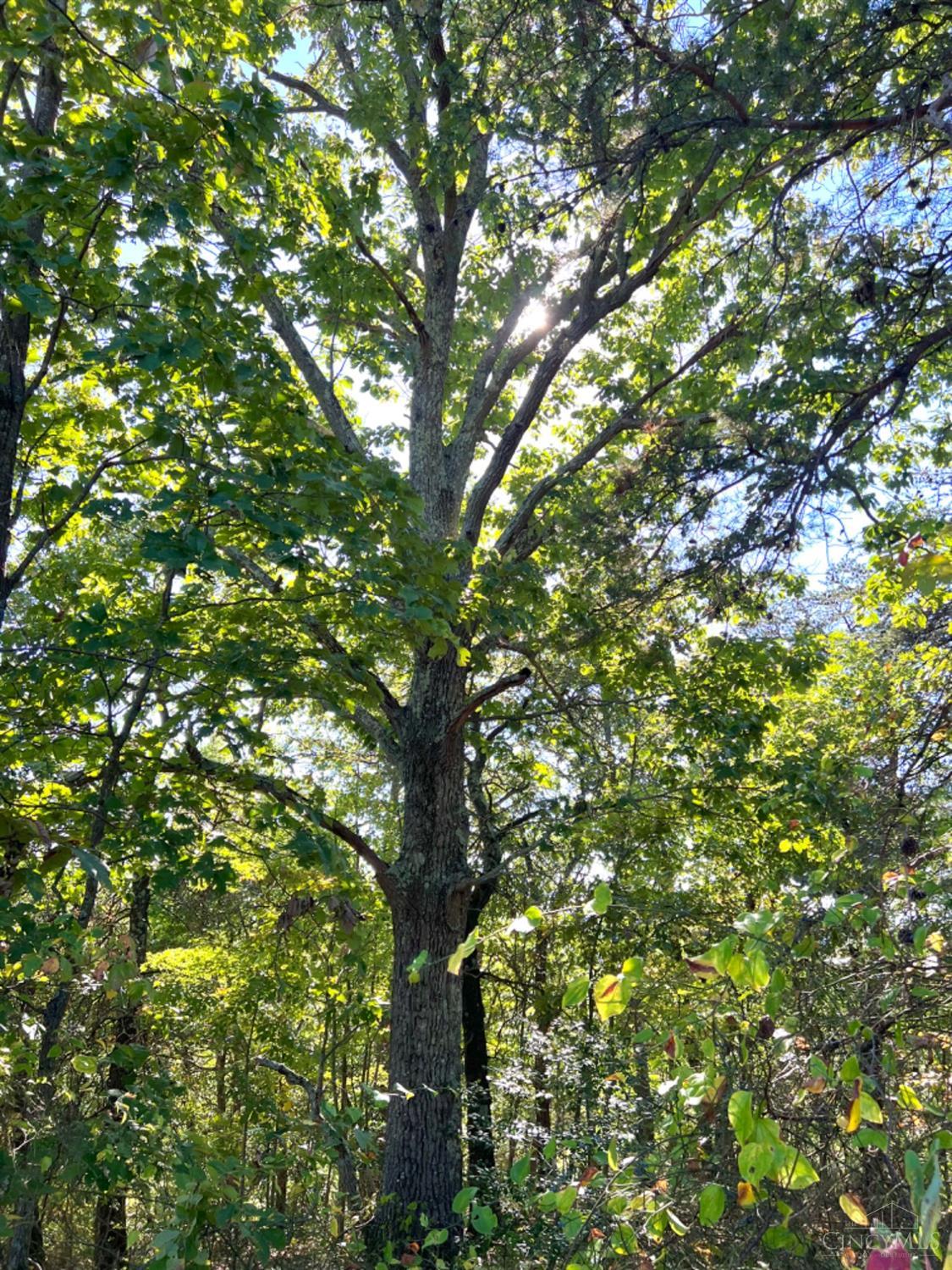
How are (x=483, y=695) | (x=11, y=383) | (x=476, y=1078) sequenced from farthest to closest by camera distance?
(x=476, y=1078) < (x=483, y=695) < (x=11, y=383)

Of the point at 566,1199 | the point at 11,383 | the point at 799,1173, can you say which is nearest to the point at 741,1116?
the point at 799,1173

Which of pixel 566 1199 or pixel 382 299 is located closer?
pixel 566 1199

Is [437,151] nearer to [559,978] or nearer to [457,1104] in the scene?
[457,1104]

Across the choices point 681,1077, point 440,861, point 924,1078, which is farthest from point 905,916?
point 440,861

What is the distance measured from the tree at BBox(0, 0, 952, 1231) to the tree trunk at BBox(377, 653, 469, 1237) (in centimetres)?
2

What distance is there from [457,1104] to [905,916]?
18.9 feet

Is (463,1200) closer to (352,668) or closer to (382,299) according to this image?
(352,668)

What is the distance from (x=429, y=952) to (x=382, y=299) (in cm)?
546

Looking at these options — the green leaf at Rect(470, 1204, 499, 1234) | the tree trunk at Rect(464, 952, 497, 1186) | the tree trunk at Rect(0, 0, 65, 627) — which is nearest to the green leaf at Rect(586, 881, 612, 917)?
the green leaf at Rect(470, 1204, 499, 1234)

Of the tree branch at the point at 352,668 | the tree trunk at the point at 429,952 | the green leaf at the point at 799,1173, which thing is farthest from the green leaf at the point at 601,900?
the tree trunk at the point at 429,952

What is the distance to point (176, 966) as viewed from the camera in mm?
10219

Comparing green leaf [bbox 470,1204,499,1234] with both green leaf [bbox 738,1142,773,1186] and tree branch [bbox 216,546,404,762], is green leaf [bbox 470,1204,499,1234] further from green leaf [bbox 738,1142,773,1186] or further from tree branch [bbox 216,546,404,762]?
tree branch [bbox 216,546,404,762]

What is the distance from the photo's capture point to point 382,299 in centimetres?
790

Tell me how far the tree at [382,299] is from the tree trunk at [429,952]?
0.08 ft
